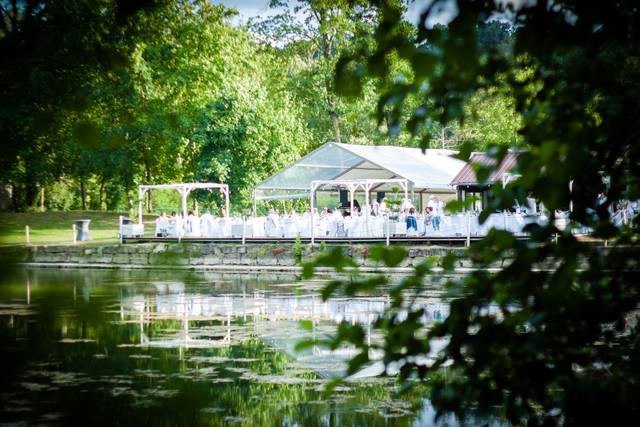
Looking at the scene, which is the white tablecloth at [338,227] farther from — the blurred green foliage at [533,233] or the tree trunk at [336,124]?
the blurred green foliage at [533,233]

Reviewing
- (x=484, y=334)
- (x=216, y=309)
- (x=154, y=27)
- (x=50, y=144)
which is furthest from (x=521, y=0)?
(x=216, y=309)

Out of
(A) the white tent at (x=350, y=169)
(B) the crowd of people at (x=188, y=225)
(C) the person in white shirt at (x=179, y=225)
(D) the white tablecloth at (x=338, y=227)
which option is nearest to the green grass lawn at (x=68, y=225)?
(B) the crowd of people at (x=188, y=225)

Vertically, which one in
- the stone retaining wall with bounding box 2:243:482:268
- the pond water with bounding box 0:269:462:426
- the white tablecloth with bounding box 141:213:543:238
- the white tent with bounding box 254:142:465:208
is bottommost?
the pond water with bounding box 0:269:462:426

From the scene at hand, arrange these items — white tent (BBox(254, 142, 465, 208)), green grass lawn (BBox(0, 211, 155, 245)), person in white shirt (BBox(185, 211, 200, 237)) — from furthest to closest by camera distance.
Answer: green grass lawn (BBox(0, 211, 155, 245)), person in white shirt (BBox(185, 211, 200, 237)), white tent (BBox(254, 142, 465, 208))

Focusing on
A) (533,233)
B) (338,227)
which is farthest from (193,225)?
(533,233)

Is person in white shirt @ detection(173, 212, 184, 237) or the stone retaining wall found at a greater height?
person in white shirt @ detection(173, 212, 184, 237)

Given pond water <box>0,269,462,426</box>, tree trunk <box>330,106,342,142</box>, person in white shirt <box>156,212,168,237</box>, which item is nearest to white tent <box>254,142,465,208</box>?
person in white shirt <box>156,212,168,237</box>

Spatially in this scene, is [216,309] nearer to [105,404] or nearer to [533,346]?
[105,404]

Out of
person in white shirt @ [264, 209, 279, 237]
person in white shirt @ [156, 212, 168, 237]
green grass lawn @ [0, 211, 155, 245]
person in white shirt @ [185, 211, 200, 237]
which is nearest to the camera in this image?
person in white shirt @ [264, 209, 279, 237]

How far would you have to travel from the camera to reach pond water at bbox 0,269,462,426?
27.5 feet

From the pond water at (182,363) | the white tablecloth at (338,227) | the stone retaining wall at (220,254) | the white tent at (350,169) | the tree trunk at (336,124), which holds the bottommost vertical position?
the pond water at (182,363)

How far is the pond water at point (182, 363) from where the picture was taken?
8.39 m

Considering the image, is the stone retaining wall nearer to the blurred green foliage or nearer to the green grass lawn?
the green grass lawn

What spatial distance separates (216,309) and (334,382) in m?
15.6
